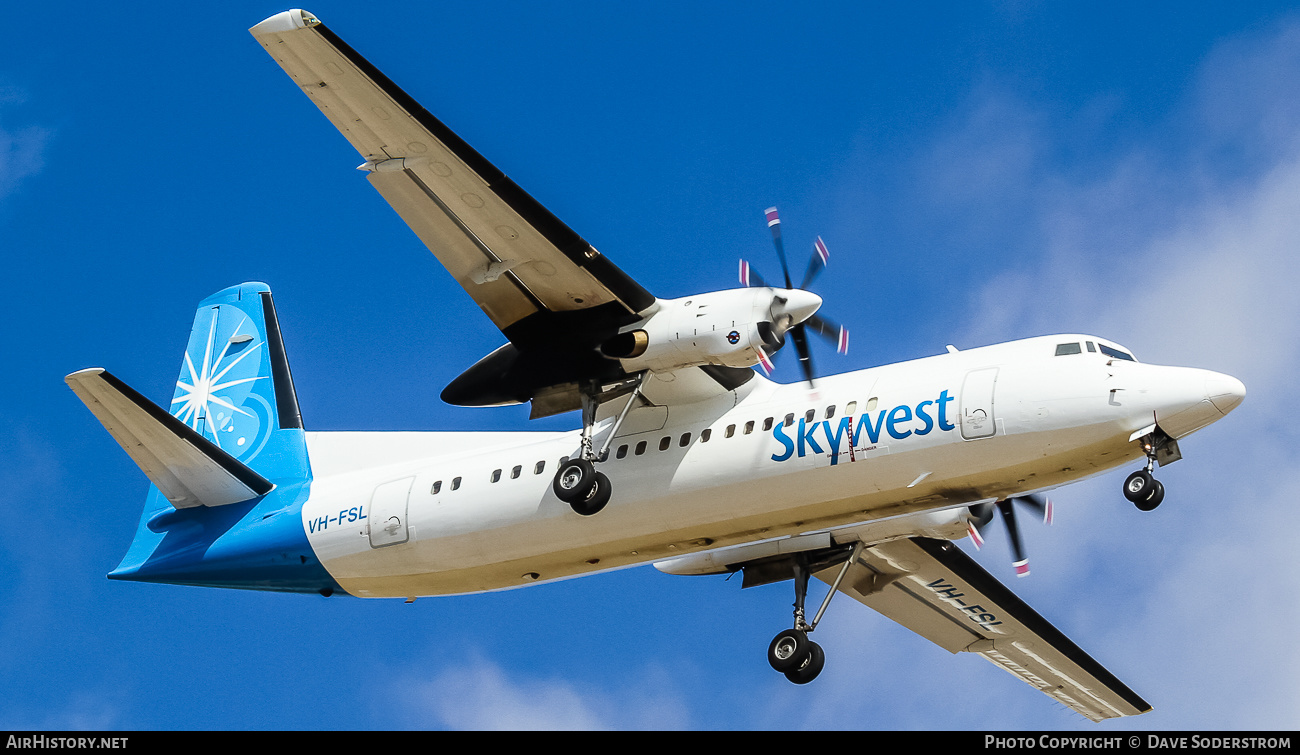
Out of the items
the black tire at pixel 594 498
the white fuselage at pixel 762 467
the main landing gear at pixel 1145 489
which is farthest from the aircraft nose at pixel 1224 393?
the black tire at pixel 594 498

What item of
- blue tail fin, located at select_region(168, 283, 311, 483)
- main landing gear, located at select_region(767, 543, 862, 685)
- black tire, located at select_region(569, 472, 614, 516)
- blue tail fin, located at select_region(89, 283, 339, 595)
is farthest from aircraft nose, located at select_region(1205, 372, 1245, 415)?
blue tail fin, located at select_region(168, 283, 311, 483)

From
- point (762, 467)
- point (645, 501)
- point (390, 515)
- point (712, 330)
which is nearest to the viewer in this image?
point (712, 330)

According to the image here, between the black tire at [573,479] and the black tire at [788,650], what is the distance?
8.39 feet

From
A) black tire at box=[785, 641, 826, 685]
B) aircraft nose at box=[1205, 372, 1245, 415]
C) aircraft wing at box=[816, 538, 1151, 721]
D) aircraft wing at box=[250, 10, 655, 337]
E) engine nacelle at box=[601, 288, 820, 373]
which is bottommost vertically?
black tire at box=[785, 641, 826, 685]

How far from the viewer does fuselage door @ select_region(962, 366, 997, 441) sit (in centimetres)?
1386

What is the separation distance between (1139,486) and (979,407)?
1.63 m

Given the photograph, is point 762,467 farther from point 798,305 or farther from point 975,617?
point 975,617

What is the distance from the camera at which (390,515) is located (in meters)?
16.5

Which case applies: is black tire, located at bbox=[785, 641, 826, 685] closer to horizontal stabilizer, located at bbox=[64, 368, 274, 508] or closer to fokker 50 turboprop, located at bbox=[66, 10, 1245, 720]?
fokker 50 turboprop, located at bbox=[66, 10, 1245, 720]

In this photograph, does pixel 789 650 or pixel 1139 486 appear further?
pixel 789 650

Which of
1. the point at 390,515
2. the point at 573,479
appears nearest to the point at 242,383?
the point at 390,515

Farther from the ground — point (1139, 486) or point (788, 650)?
point (1139, 486)

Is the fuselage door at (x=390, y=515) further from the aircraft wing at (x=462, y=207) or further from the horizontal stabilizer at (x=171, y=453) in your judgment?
the aircraft wing at (x=462, y=207)
